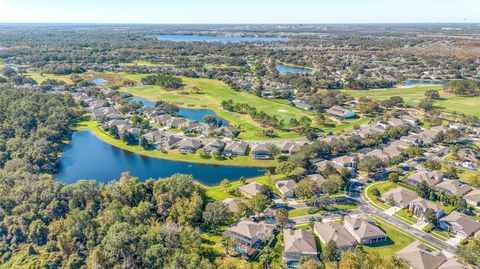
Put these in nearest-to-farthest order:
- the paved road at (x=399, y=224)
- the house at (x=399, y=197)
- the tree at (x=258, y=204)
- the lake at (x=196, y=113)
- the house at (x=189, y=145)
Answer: the paved road at (x=399, y=224) → the tree at (x=258, y=204) → the house at (x=399, y=197) → the house at (x=189, y=145) → the lake at (x=196, y=113)

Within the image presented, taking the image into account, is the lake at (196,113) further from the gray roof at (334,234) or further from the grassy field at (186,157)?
the gray roof at (334,234)

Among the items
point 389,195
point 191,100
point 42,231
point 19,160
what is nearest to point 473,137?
point 389,195

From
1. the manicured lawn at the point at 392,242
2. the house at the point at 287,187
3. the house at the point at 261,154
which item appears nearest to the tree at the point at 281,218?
the house at the point at 287,187

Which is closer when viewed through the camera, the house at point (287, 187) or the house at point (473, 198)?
the house at point (473, 198)

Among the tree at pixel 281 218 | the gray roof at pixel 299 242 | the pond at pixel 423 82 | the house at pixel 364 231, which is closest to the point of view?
the gray roof at pixel 299 242

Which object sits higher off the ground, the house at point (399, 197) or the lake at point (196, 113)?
the lake at point (196, 113)

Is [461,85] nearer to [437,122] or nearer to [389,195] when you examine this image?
[437,122]
